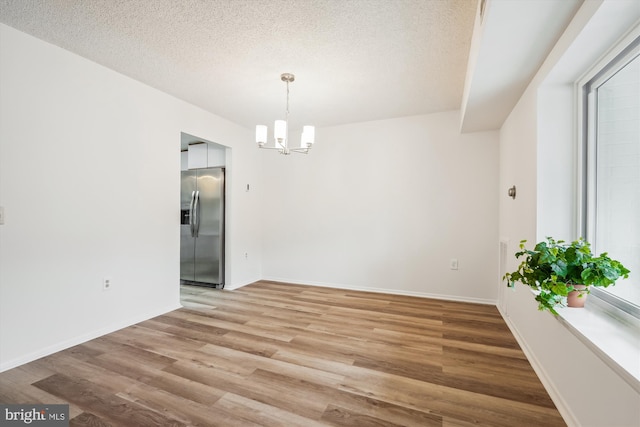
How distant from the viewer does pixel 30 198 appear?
7.18 ft

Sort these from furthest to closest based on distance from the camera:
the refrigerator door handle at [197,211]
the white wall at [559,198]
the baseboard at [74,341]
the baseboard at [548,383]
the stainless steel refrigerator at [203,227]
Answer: the refrigerator door handle at [197,211] → the stainless steel refrigerator at [203,227] → the baseboard at [74,341] → the baseboard at [548,383] → the white wall at [559,198]

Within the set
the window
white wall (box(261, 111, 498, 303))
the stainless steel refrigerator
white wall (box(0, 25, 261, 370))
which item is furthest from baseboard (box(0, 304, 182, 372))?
the window

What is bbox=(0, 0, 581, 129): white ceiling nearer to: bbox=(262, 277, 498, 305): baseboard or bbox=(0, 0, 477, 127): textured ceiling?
bbox=(0, 0, 477, 127): textured ceiling

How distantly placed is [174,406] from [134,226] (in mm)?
1955

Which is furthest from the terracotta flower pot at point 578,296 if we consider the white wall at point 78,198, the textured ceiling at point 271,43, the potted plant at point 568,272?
the white wall at point 78,198

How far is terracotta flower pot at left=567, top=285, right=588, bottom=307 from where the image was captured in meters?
1.54

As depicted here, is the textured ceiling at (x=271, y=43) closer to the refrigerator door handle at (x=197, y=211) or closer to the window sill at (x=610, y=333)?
the refrigerator door handle at (x=197, y=211)

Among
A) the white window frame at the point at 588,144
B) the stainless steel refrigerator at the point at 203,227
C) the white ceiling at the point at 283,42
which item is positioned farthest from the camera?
the stainless steel refrigerator at the point at 203,227


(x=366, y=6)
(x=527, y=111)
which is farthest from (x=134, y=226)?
(x=527, y=111)

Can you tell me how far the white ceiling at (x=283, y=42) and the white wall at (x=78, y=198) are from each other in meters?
0.28

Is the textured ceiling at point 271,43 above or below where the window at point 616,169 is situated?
above

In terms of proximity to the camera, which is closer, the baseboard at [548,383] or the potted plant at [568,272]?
the potted plant at [568,272]

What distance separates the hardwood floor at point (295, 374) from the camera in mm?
1595

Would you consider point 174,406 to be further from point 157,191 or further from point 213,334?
point 157,191
